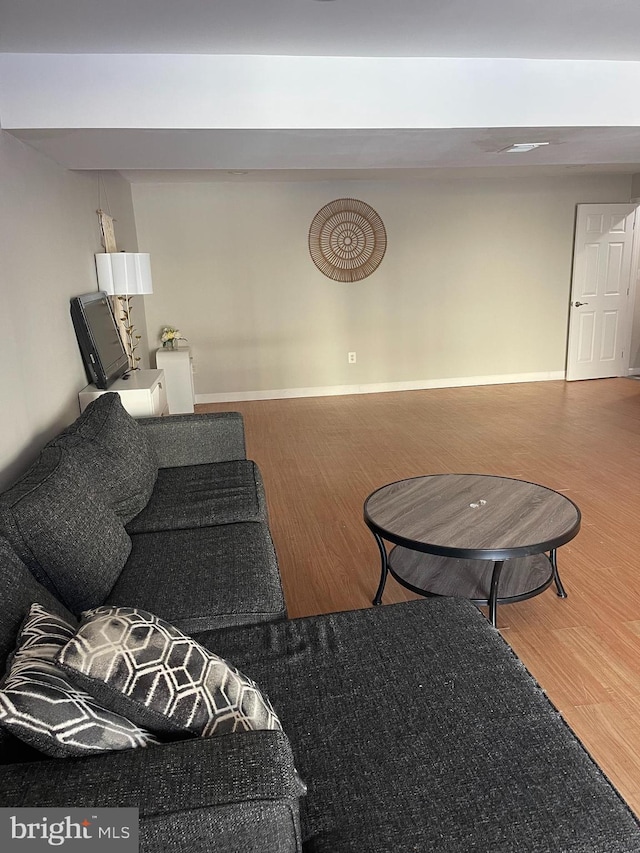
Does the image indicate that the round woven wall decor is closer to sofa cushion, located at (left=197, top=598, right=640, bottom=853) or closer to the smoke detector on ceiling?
the smoke detector on ceiling

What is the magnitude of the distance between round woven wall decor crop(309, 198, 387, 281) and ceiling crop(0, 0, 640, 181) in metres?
2.80

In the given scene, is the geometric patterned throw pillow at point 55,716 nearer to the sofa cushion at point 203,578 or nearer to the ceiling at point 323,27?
the sofa cushion at point 203,578

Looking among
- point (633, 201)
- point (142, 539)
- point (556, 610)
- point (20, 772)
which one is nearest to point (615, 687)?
point (556, 610)

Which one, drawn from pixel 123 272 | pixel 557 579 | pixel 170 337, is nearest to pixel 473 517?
pixel 557 579

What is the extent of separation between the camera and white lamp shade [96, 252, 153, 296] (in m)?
4.16

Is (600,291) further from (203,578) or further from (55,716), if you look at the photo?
(55,716)

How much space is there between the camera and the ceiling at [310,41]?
7.61 ft

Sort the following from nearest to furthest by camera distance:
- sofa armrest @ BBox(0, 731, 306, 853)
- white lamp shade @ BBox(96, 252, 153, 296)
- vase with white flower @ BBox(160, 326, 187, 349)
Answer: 1. sofa armrest @ BBox(0, 731, 306, 853)
2. white lamp shade @ BBox(96, 252, 153, 296)
3. vase with white flower @ BBox(160, 326, 187, 349)

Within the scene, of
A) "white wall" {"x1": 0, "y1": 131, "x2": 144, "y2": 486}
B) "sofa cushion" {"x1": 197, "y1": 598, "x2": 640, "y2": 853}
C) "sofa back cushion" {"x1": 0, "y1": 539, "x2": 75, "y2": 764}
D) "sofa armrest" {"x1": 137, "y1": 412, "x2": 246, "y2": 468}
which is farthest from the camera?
"sofa armrest" {"x1": 137, "y1": 412, "x2": 246, "y2": 468}

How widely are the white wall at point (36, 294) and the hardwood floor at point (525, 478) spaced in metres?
1.33

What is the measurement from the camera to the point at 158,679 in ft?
3.70

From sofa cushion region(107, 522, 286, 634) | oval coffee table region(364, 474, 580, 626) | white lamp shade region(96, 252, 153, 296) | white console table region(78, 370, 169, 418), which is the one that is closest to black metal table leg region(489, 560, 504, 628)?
oval coffee table region(364, 474, 580, 626)

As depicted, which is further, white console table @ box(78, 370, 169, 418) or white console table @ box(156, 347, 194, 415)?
white console table @ box(156, 347, 194, 415)

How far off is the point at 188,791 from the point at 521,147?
386 cm
